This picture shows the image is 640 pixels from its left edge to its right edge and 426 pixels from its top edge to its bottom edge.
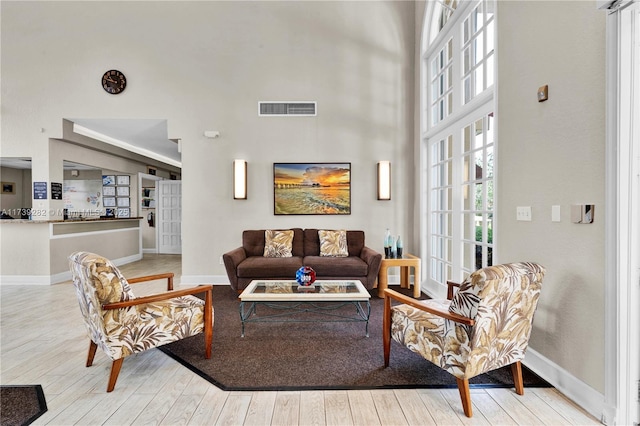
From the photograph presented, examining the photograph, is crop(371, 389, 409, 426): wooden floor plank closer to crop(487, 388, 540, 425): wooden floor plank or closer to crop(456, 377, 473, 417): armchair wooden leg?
crop(456, 377, 473, 417): armchair wooden leg

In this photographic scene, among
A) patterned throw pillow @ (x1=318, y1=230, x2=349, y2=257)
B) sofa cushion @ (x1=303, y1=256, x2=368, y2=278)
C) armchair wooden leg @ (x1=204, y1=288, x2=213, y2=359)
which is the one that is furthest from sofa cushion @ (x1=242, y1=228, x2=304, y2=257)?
armchair wooden leg @ (x1=204, y1=288, x2=213, y2=359)

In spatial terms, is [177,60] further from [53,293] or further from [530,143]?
[530,143]

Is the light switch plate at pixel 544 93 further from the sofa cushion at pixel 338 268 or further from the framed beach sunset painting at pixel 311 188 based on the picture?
the framed beach sunset painting at pixel 311 188

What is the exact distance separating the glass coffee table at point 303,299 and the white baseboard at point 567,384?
1.28 metres

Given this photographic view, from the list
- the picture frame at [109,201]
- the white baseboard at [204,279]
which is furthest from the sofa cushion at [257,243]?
the picture frame at [109,201]

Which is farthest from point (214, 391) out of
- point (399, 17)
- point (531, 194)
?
point (399, 17)

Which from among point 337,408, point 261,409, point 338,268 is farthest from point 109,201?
point 337,408

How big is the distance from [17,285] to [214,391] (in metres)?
4.90

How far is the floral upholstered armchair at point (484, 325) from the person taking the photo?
1648 mm

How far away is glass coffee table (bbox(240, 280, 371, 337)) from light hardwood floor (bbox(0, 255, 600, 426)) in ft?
2.69

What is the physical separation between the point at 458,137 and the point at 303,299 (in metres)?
2.60

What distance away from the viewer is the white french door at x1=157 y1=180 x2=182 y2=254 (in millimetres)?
8234

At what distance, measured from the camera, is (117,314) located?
6.52 ft

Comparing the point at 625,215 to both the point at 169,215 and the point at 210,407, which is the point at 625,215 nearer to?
the point at 210,407
